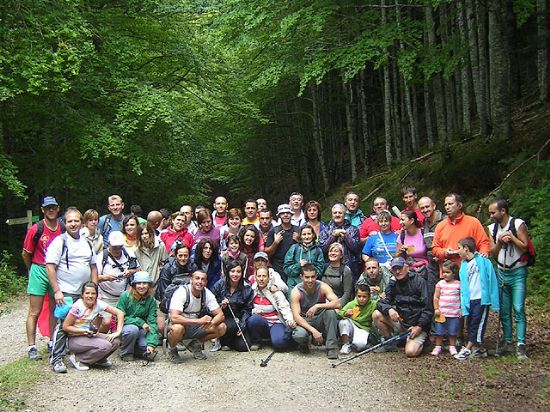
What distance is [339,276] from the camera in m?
7.60

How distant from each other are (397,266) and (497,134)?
556 centimetres

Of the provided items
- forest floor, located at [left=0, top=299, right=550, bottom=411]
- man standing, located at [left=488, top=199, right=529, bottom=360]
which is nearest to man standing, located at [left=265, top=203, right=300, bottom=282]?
forest floor, located at [left=0, top=299, right=550, bottom=411]

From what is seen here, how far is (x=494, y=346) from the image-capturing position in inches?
264

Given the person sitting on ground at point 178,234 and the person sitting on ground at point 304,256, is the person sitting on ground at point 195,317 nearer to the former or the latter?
the person sitting on ground at point 304,256

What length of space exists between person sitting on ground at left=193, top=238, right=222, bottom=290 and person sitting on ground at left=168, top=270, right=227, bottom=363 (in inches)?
25.0

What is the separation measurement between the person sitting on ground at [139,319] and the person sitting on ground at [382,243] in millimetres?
2931

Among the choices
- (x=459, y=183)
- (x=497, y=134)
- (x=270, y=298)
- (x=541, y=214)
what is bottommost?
(x=270, y=298)

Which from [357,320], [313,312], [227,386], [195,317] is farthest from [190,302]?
[357,320]

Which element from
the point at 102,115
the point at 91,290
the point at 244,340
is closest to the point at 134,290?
the point at 91,290

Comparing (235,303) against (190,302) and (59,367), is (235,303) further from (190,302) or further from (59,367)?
(59,367)

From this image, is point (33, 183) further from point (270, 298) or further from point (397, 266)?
point (397, 266)

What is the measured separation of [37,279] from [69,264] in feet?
1.55

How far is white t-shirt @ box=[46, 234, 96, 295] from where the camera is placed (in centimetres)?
659

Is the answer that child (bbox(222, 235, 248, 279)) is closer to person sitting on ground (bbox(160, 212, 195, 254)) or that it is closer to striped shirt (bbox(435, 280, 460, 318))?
person sitting on ground (bbox(160, 212, 195, 254))
